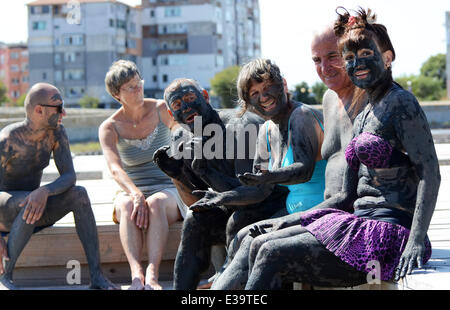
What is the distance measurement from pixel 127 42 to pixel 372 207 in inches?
3115

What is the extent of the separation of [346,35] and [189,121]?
115cm

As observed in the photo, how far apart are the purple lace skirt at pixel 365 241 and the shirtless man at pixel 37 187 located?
1944 mm

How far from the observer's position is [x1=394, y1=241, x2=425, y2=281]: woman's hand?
3047 millimetres

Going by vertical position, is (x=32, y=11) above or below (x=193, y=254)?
above

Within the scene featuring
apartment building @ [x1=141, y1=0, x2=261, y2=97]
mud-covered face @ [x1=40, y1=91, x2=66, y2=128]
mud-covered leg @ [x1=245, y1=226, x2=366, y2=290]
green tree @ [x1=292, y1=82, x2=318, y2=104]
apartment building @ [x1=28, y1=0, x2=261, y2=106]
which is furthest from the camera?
apartment building @ [x1=141, y1=0, x2=261, y2=97]

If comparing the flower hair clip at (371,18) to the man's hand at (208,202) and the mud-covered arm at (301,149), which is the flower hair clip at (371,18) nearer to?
the mud-covered arm at (301,149)

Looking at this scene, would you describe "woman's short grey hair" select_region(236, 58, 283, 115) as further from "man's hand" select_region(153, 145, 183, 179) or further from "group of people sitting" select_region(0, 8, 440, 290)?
"man's hand" select_region(153, 145, 183, 179)

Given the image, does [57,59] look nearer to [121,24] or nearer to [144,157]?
[121,24]

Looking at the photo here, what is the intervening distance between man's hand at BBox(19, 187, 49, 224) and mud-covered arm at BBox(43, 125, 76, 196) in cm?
Answer: 5

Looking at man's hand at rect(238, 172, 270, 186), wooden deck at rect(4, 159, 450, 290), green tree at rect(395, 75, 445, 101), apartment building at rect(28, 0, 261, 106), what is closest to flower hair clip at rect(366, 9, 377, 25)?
man's hand at rect(238, 172, 270, 186)

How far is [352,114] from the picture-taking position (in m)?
3.76
